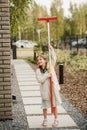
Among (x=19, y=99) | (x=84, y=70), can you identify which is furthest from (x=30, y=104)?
(x=84, y=70)

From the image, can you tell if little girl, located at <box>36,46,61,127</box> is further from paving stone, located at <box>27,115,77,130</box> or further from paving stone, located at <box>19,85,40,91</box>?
paving stone, located at <box>19,85,40,91</box>

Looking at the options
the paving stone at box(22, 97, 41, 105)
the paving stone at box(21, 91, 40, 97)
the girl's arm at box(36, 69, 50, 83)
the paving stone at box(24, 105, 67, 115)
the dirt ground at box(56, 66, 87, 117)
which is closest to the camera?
the girl's arm at box(36, 69, 50, 83)

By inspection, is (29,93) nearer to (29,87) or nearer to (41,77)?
(29,87)

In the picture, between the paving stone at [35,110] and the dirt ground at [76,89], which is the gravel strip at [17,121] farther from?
the dirt ground at [76,89]

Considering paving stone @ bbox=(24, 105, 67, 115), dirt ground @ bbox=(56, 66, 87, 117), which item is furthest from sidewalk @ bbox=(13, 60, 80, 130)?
dirt ground @ bbox=(56, 66, 87, 117)

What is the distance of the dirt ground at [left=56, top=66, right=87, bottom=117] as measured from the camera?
10.5m

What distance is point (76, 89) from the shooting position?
13367 mm

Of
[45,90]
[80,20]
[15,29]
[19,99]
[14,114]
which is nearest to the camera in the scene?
[45,90]

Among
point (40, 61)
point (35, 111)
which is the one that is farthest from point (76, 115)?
point (40, 61)

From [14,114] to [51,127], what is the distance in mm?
1468

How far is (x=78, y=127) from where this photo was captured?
7.70 m

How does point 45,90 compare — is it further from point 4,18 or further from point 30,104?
point 30,104

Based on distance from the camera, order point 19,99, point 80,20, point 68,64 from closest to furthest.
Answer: point 19,99 → point 68,64 → point 80,20

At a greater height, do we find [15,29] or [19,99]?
[15,29]
